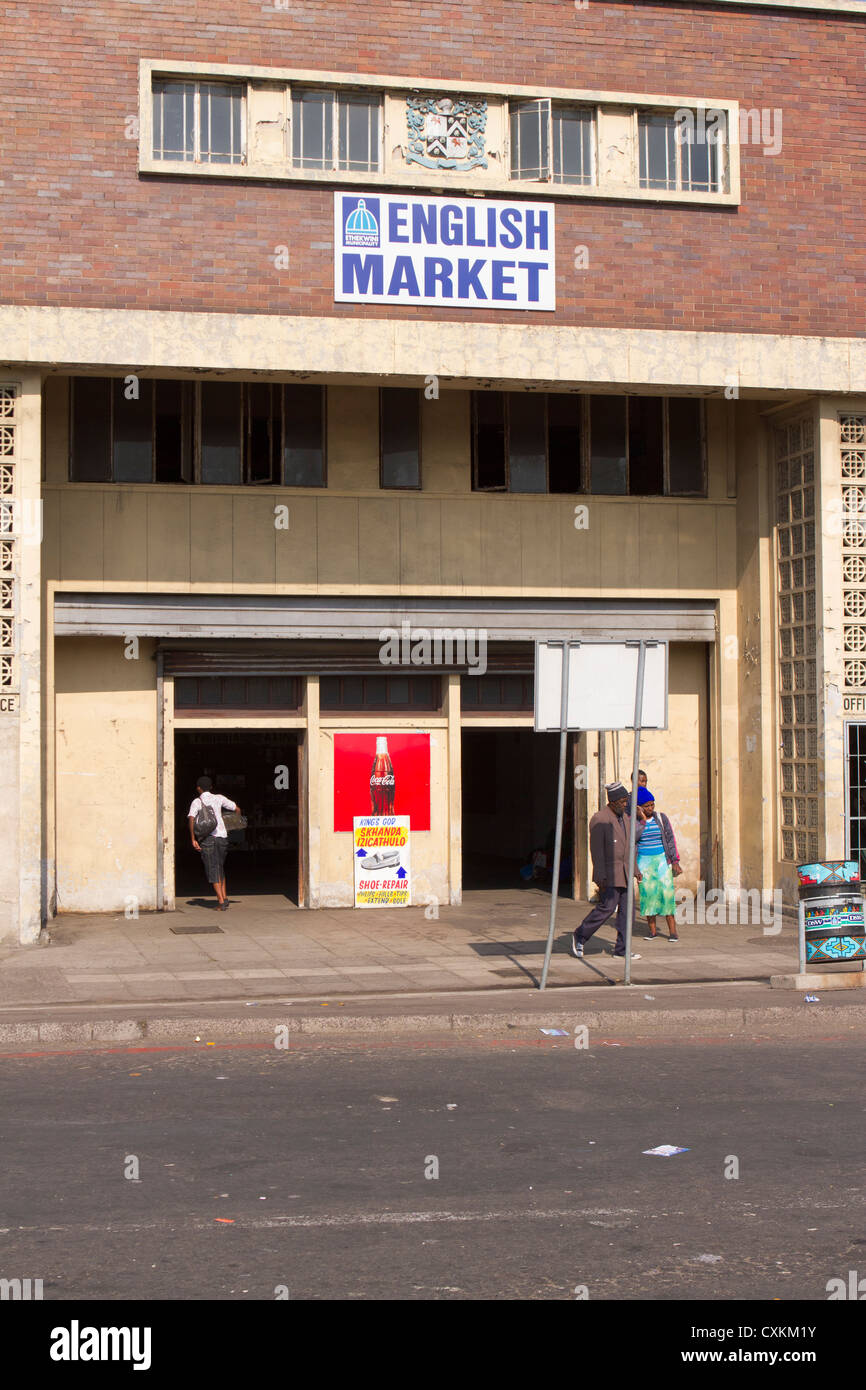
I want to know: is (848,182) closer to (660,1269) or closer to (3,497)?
(3,497)

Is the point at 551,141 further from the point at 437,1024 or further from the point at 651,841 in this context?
the point at 437,1024

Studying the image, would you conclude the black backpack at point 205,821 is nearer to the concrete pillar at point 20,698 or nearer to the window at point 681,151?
the concrete pillar at point 20,698

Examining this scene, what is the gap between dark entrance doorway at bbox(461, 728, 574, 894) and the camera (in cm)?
2153

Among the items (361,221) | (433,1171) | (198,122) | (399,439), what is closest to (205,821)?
(399,439)

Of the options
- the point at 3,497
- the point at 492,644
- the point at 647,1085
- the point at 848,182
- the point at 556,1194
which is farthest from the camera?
the point at 492,644

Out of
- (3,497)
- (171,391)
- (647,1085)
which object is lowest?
(647,1085)

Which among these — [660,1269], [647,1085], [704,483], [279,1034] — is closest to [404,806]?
[704,483]

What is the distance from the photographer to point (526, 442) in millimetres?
18250

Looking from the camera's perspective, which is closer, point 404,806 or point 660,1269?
point 660,1269

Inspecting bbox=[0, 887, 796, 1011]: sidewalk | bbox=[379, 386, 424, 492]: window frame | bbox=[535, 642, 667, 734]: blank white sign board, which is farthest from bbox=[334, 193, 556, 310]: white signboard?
bbox=[0, 887, 796, 1011]: sidewalk

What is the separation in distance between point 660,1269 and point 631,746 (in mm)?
12503

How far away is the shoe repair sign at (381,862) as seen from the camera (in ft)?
58.9

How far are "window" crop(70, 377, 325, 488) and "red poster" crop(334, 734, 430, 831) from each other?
320 cm

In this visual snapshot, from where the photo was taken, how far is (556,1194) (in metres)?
7.00
